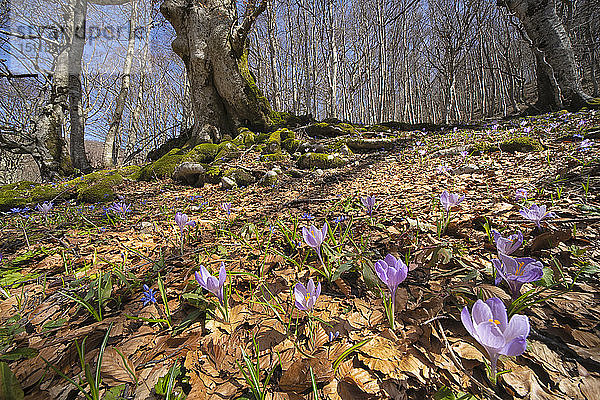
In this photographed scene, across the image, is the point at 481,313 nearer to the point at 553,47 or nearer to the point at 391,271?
the point at 391,271

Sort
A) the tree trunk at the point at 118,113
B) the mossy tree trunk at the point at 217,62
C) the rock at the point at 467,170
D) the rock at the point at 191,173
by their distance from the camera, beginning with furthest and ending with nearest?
the tree trunk at the point at 118,113
the mossy tree trunk at the point at 217,62
the rock at the point at 191,173
the rock at the point at 467,170

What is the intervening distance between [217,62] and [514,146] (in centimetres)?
678

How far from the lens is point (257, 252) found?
66.4 inches

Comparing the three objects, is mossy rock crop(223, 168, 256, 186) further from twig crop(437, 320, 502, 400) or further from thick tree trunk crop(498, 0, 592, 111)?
thick tree trunk crop(498, 0, 592, 111)

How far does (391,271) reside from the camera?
90 centimetres

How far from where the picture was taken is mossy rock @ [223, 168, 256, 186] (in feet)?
13.8

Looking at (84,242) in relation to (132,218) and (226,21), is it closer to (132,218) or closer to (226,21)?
(132,218)

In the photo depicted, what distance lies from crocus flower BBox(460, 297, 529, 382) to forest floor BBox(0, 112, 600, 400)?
14 centimetres

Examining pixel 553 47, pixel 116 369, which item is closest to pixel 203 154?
pixel 116 369

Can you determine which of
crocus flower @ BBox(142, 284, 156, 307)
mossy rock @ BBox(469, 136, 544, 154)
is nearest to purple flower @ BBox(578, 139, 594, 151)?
mossy rock @ BBox(469, 136, 544, 154)

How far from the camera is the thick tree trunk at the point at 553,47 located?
19.5ft

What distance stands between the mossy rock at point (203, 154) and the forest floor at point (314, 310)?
10.5 feet

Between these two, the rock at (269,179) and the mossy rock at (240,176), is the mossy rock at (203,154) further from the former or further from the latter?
the rock at (269,179)

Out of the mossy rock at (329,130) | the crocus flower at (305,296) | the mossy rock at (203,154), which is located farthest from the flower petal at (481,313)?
the mossy rock at (329,130)
